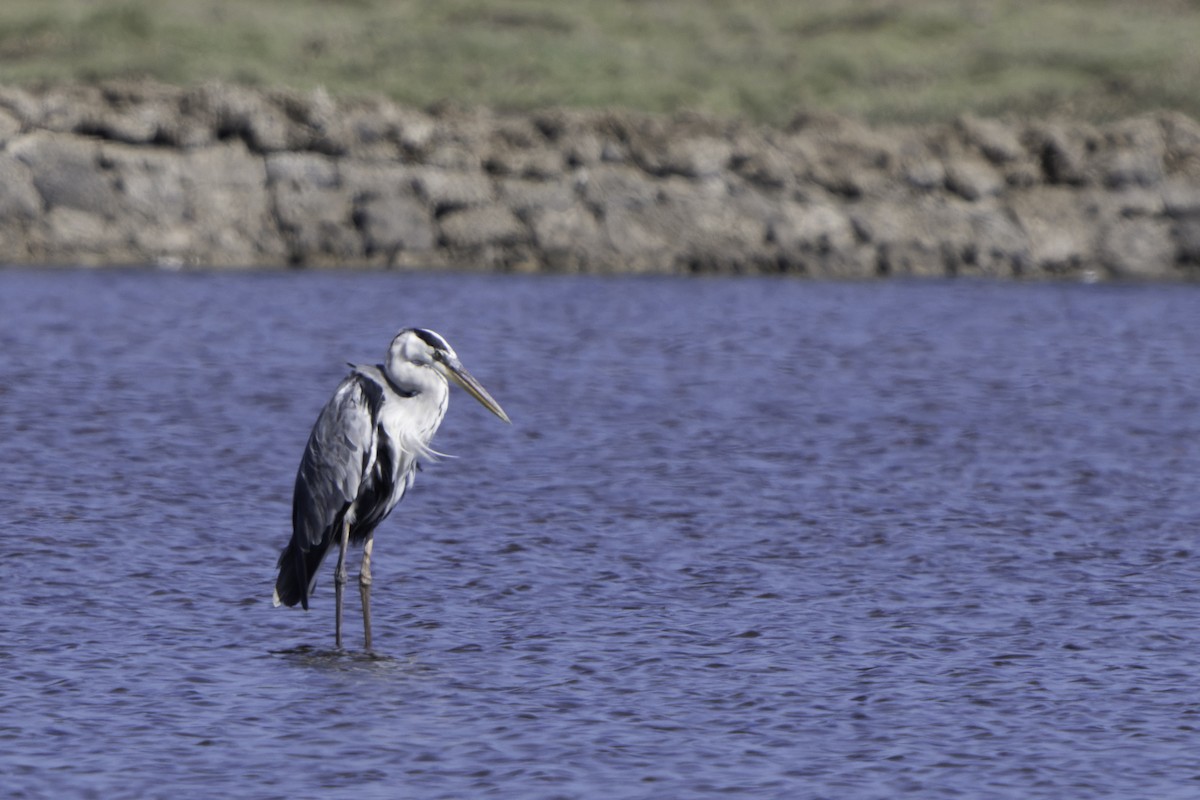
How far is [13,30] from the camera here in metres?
44.2

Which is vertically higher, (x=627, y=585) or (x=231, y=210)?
(x=231, y=210)

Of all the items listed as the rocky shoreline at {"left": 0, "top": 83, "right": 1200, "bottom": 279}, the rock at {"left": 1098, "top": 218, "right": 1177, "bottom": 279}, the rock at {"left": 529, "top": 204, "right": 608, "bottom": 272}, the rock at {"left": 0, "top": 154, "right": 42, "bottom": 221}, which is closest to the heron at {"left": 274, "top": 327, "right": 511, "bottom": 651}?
the rocky shoreline at {"left": 0, "top": 83, "right": 1200, "bottom": 279}

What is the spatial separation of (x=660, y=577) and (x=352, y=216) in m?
25.2

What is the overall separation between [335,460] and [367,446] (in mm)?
194

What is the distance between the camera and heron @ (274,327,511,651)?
10.4m

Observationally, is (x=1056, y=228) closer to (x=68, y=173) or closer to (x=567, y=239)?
(x=567, y=239)

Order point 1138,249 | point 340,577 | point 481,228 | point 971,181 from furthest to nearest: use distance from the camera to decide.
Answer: point 971,181 → point 1138,249 → point 481,228 → point 340,577

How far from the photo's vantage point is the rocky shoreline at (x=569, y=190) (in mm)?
35500

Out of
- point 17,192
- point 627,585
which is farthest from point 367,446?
point 17,192

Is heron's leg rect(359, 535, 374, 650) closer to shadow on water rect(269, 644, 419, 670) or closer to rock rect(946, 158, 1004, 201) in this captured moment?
shadow on water rect(269, 644, 419, 670)

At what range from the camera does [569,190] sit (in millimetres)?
37219

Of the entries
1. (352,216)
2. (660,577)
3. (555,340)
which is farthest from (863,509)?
(352,216)

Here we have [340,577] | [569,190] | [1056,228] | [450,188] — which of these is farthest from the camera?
[1056,228]

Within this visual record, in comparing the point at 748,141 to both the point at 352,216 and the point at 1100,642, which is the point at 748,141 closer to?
the point at 352,216
